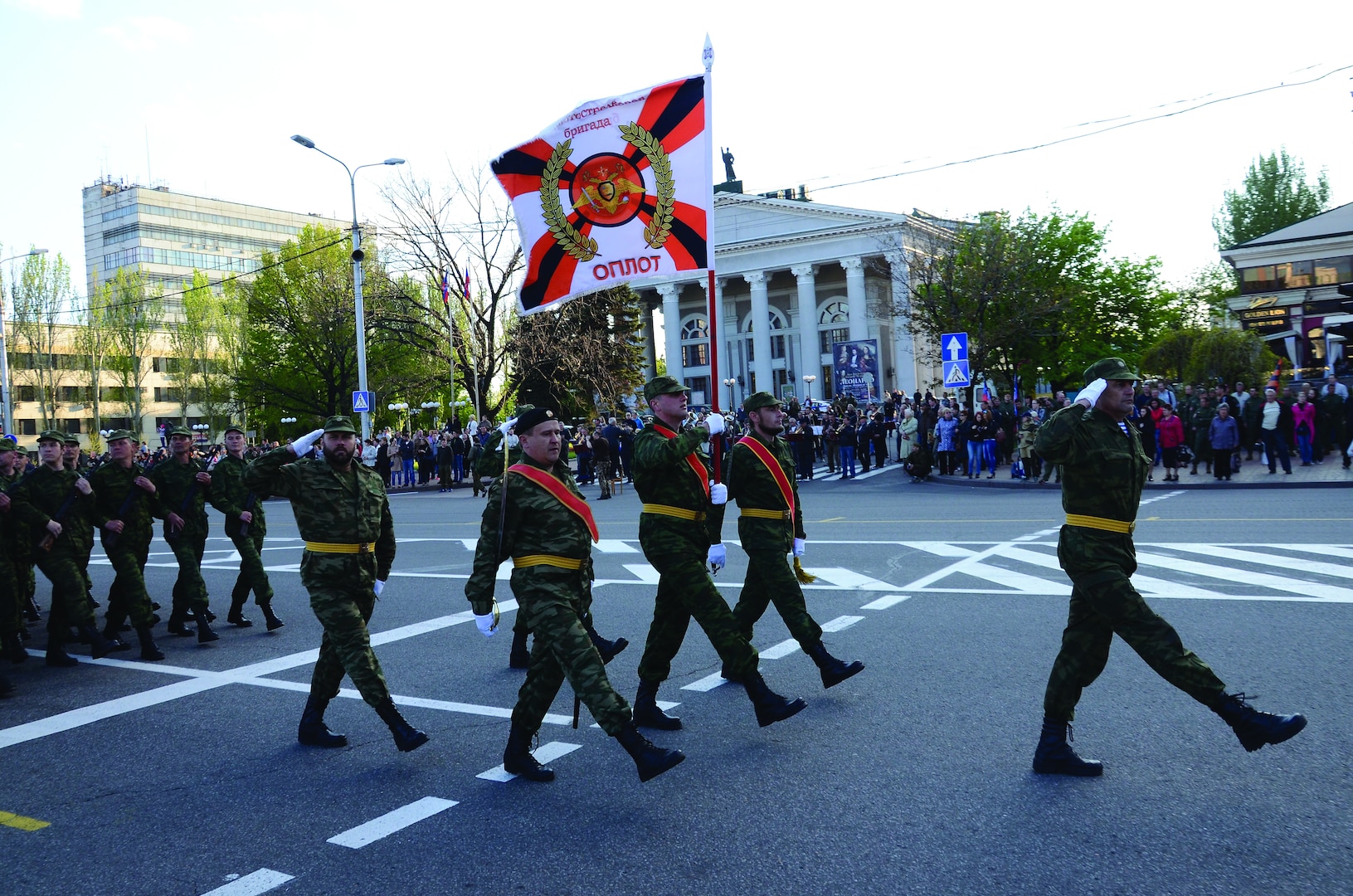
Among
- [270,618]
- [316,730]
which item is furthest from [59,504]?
[316,730]

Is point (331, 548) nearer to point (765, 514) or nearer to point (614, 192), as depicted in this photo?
point (765, 514)

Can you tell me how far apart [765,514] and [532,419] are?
1.85 meters

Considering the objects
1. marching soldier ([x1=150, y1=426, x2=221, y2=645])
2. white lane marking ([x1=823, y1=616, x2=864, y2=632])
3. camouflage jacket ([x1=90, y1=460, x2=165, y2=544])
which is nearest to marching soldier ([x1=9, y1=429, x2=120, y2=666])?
camouflage jacket ([x1=90, y1=460, x2=165, y2=544])

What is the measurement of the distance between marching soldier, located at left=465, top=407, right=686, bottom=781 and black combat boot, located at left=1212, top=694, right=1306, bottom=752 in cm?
244

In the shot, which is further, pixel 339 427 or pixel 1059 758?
pixel 339 427

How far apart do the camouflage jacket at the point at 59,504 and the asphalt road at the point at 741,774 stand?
108 centimetres

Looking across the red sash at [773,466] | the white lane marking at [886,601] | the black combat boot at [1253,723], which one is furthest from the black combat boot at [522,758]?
the white lane marking at [886,601]

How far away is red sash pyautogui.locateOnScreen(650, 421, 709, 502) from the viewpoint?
618cm

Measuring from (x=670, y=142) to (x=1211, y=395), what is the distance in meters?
19.1

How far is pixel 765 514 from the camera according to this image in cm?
671

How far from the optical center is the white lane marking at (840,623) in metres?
A: 8.55

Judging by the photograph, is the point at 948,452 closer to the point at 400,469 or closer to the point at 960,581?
the point at 960,581

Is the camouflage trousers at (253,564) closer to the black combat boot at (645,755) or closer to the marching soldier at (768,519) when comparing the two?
the marching soldier at (768,519)

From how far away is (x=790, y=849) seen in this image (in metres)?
4.27
